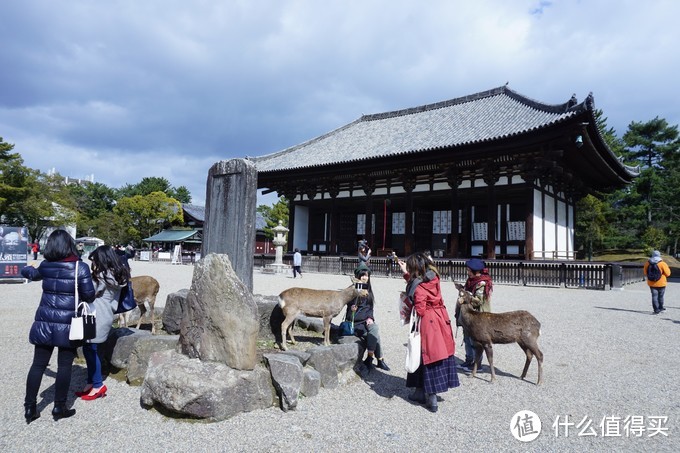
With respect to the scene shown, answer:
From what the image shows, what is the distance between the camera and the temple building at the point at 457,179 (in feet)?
51.4

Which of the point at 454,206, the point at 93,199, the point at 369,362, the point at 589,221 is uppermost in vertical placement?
the point at 93,199

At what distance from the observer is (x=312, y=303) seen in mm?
4926

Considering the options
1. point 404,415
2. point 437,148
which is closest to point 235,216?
point 404,415

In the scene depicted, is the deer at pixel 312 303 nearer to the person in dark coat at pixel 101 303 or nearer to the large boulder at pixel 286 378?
the large boulder at pixel 286 378

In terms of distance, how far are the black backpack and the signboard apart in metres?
17.7

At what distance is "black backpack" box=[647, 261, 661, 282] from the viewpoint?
8.70 metres

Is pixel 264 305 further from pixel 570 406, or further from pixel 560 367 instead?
pixel 560 367

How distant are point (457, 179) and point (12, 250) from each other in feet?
56.7

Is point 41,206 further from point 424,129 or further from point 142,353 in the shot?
point 142,353

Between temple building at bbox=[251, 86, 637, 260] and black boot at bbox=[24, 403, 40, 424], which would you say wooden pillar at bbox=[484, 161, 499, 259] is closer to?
temple building at bbox=[251, 86, 637, 260]

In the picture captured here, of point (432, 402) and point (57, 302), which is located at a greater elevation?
point (57, 302)

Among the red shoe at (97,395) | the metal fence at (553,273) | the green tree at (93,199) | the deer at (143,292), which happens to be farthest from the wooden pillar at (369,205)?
the green tree at (93,199)

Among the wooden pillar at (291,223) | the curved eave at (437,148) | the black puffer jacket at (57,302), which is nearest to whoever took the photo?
the black puffer jacket at (57,302)

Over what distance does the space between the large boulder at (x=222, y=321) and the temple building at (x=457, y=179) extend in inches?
525
